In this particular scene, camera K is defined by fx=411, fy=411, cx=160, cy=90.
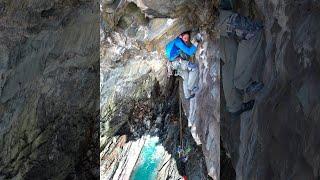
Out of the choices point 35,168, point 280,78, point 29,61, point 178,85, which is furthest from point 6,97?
point 178,85

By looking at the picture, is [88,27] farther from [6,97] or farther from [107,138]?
[107,138]

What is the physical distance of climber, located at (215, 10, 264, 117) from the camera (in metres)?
1.81

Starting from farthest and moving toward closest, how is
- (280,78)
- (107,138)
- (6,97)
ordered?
(107,138) → (280,78) → (6,97)

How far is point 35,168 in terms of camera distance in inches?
51.0

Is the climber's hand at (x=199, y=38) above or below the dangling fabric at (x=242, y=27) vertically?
below

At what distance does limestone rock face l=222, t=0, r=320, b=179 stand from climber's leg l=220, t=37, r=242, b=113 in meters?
0.17

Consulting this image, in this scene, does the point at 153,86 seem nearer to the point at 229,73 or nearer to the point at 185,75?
the point at 185,75

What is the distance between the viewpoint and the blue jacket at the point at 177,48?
238cm

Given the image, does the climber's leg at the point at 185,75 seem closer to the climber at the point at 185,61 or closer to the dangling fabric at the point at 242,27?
the climber at the point at 185,61

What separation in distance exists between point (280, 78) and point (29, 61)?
0.90 m

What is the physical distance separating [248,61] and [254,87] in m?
0.14

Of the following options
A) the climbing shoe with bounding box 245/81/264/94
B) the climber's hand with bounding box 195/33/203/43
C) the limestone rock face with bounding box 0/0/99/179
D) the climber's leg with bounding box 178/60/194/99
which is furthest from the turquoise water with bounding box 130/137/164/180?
the limestone rock face with bounding box 0/0/99/179

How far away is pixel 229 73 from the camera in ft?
7.13

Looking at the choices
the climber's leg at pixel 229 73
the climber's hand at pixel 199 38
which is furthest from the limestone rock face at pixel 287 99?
the climber's hand at pixel 199 38
